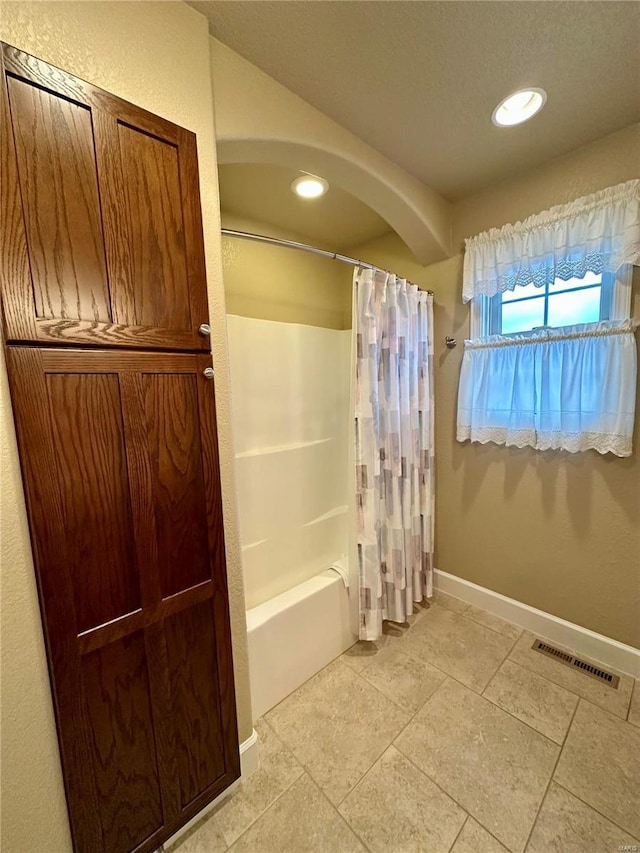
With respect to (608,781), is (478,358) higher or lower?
higher

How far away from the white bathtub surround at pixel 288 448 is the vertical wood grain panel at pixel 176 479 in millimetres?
642

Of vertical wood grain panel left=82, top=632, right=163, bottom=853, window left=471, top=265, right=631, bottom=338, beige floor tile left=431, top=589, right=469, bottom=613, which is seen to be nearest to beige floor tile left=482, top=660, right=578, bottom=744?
beige floor tile left=431, top=589, right=469, bottom=613

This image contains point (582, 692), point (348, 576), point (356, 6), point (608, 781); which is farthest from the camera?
point (348, 576)

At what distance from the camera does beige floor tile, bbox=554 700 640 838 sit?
108cm

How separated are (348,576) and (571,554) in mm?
1158

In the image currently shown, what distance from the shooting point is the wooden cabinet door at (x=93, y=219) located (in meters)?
0.72

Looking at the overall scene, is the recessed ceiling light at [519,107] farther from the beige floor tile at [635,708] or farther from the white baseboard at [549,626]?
the beige floor tile at [635,708]

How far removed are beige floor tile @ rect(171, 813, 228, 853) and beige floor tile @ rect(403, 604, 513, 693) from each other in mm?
1064

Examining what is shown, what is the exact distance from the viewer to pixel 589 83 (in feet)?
3.98

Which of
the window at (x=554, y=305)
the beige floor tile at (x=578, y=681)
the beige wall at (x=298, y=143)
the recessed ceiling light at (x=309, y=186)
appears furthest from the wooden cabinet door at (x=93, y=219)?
the beige floor tile at (x=578, y=681)

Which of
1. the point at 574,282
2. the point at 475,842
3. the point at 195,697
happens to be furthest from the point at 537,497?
the point at 195,697

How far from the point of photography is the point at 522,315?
180 centimetres

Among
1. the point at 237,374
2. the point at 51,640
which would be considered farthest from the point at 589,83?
the point at 51,640

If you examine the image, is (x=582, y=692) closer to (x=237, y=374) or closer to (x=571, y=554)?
(x=571, y=554)
